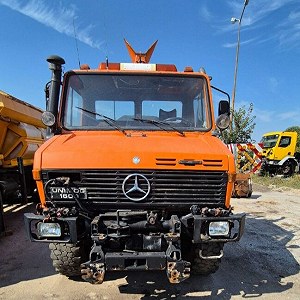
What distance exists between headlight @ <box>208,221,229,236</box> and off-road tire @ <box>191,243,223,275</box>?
34 cm

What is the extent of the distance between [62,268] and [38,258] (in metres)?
1.21

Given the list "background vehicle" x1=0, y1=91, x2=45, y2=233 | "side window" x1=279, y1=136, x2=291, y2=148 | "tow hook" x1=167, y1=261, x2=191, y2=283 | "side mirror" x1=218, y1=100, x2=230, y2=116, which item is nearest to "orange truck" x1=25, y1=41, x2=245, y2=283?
"tow hook" x1=167, y1=261, x2=191, y2=283

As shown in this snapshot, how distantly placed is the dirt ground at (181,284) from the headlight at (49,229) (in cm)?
84

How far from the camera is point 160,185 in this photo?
3.38 meters

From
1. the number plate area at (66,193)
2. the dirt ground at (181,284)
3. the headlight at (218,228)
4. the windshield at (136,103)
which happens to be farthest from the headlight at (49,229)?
the headlight at (218,228)

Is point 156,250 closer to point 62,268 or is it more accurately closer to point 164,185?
point 164,185

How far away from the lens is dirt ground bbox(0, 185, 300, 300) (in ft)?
12.2

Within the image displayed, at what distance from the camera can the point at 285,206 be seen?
9.48 meters

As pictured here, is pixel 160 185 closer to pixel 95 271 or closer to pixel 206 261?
pixel 95 271

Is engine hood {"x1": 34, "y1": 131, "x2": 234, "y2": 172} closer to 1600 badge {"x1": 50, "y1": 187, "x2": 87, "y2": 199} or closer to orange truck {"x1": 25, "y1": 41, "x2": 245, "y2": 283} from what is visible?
orange truck {"x1": 25, "y1": 41, "x2": 245, "y2": 283}

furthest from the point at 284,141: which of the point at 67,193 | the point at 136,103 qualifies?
the point at 67,193

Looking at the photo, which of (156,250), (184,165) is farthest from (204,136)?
(156,250)

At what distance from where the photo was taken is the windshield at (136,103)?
4.18 meters

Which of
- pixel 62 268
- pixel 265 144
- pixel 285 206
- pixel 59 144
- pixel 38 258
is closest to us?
pixel 59 144
